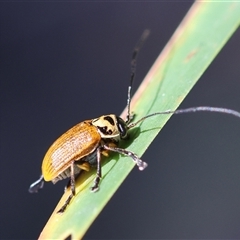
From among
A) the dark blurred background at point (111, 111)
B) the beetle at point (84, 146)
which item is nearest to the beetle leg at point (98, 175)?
the beetle at point (84, 146)

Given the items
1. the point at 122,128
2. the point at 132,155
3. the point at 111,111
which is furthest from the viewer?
the point at 111,111

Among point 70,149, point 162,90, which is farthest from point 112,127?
point 162,90

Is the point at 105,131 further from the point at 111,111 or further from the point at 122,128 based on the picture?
the point at 111,111

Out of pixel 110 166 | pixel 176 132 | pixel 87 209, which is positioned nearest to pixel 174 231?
pixel 176 132

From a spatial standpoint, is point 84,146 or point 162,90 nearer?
point 162,90

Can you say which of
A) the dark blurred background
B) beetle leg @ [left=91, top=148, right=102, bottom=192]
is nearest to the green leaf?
beetle leg @ [left=91, top=148, right=102, bottom=192]

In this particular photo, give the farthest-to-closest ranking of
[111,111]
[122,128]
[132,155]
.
A: [111,111] → [122,128] → [132,155]
